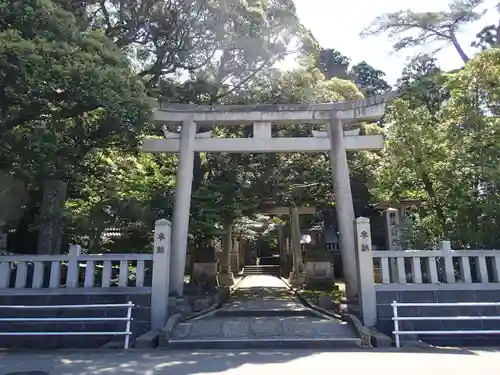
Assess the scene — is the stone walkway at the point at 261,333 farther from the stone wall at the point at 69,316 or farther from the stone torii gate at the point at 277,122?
the stone torii gate at the point at 277,122

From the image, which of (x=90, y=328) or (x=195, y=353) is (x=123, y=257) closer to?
(x=90, y=328)

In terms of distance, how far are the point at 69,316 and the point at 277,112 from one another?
6.33 meters

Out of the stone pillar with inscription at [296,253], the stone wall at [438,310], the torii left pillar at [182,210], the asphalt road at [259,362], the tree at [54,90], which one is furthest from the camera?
the stone pillar with inscription at [296,253]

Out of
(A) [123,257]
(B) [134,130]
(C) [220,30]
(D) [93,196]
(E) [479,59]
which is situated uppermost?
(C) [220,30]

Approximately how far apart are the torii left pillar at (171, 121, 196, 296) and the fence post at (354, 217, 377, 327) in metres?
3.95

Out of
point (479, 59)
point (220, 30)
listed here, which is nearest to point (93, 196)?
point (220, 30)

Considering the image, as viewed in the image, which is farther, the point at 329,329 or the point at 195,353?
the point at 329,329

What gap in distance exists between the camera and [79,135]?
864 cm

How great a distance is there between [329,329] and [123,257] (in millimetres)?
→ 4211

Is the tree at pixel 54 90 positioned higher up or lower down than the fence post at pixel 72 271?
higher up

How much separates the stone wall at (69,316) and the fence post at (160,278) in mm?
150

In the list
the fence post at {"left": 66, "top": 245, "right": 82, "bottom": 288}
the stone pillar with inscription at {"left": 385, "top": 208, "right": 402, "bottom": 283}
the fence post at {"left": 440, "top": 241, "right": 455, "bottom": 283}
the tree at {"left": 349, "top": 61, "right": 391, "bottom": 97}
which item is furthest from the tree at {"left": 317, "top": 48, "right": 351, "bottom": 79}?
the fence post at {"left": 66, "top": 245, "right": 82, "bottom": 288}

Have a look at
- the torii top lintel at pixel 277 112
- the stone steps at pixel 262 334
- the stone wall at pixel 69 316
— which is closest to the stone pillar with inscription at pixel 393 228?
the torii top lintel at pixel 277 112

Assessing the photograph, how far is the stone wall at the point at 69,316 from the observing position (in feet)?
25.4
